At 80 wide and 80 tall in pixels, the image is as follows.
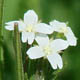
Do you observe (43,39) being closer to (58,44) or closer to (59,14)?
(58,44)

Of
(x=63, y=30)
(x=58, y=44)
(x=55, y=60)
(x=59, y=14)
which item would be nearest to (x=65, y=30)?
(x=63, y=30)

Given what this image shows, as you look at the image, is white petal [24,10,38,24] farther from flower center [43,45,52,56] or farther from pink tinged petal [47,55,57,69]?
pink tinged petal [47,55,57,69]

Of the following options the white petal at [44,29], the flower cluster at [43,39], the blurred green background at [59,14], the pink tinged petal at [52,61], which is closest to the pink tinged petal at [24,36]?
the flower cluster at [43,39]

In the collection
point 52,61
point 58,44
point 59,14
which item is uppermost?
point 59,14

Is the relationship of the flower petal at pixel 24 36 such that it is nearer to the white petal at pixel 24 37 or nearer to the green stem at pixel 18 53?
the white petal at pixel 24 37

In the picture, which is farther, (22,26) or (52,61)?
(22,26)

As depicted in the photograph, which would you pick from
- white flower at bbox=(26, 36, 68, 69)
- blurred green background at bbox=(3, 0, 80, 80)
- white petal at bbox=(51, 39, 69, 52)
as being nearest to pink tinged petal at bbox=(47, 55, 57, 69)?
white flower at bbox=(26, 36, 68, 69)

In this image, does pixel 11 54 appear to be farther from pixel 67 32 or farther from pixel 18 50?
pixel 18 50
